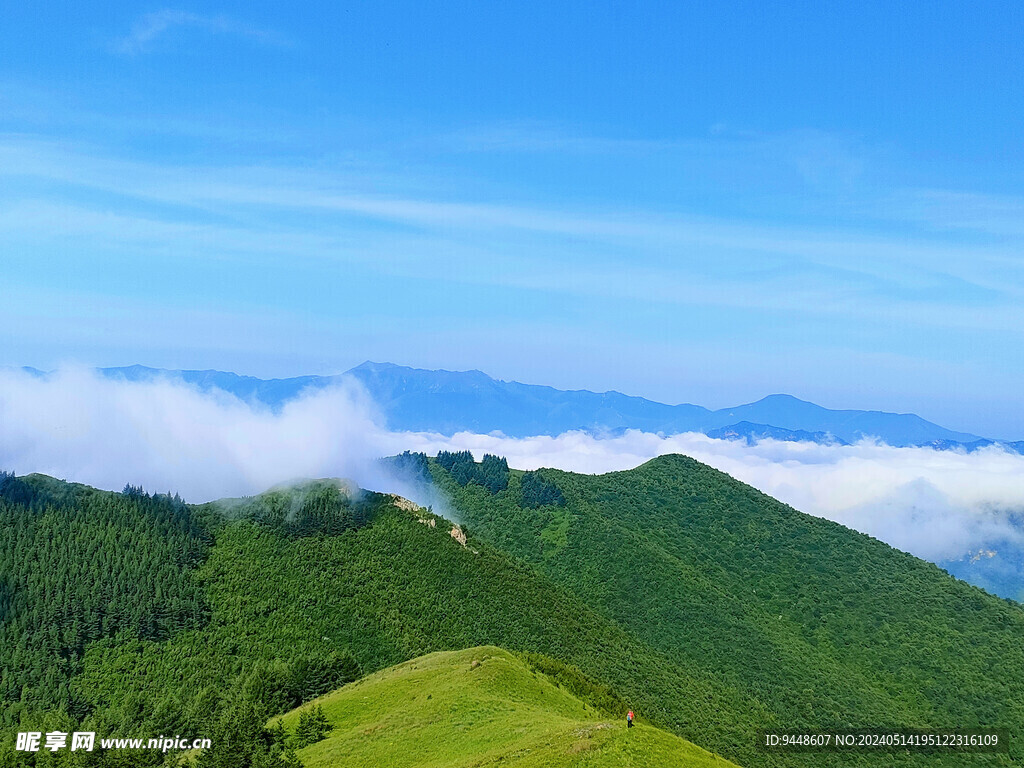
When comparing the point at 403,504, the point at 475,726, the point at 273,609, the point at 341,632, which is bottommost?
the point at 341,632

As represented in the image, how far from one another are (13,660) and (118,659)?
16.0m

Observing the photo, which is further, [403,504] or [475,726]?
[403,504]

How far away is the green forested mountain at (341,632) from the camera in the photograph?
12594 centimetres

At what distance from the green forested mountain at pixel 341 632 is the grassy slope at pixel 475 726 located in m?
19.7

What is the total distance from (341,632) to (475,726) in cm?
6823

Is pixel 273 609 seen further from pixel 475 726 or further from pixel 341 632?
pixel 475 726

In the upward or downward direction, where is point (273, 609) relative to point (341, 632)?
upward

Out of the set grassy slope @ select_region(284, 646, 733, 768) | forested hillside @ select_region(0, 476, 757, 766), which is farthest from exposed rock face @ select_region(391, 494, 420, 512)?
grassy slope @ select_region(284, 646, 733, 768)

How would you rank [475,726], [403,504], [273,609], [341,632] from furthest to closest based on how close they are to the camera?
[403,504] < [273,609] < [341,632] < [475,726]

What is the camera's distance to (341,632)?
139 meters

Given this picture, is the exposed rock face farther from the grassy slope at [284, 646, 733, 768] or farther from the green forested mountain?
Result: the grassy slope at [284, 646, 733, 768]

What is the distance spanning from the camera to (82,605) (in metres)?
140

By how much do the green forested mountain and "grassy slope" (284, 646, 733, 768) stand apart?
1972 cm

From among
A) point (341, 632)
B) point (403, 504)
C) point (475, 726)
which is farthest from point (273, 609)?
point (475, 726)
